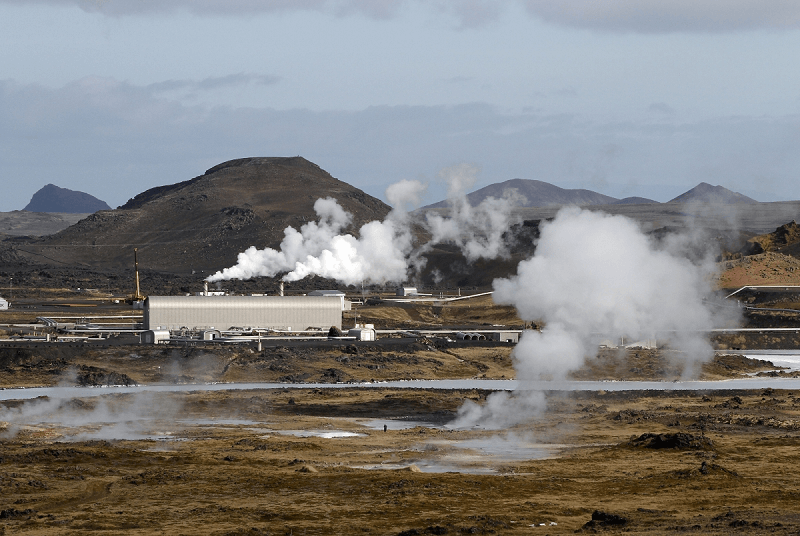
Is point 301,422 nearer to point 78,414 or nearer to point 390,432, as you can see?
point 390,432

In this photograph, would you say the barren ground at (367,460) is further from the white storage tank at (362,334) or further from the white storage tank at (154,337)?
the white storage tank at (362,334)

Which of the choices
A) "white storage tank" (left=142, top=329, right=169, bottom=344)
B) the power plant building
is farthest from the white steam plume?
the power plant building

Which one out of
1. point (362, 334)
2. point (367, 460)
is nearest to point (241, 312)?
point (362, 334)

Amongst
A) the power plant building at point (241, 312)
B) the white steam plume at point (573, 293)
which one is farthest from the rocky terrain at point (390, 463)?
the power plant building at point (241, 312)

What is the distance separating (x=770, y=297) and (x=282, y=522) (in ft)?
538

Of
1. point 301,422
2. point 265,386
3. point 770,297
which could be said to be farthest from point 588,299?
point 770,297

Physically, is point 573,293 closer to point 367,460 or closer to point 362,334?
point 367,460

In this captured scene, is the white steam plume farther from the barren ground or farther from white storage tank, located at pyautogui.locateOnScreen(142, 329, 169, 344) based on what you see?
white storage tank, located at pyautogui.locateOnScreen(142, 329, 169, 344)

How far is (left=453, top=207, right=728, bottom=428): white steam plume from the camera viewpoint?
85.7 meters

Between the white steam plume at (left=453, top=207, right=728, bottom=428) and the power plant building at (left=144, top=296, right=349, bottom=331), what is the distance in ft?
213

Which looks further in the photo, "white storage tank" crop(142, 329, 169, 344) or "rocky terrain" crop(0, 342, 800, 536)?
"white storage tank" crop(142, 329, 169, 344)

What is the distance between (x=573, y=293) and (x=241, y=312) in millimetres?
77713

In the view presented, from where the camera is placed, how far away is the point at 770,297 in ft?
637

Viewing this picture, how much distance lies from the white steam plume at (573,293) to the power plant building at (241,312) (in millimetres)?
64960
